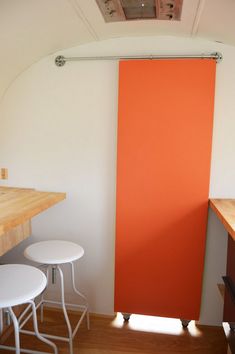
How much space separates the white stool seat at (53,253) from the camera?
173 centimetres

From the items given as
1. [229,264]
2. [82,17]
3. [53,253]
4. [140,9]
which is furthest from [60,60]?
[229,264]

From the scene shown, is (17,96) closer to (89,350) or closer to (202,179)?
(202,179)

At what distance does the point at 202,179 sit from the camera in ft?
6.84

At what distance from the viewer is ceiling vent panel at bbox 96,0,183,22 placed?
1.61 meters

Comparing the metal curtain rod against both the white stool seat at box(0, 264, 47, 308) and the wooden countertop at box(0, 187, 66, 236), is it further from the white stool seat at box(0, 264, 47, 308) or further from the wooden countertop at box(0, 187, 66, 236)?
the white stool seat at box(0, 264, 47, 308)

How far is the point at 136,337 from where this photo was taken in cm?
210

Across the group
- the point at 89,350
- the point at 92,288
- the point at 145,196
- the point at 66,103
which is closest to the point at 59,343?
the point at 89,350

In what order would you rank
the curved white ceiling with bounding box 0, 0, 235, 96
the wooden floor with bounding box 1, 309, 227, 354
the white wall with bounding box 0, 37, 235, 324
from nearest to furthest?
the curved white ceiling with bounding box 0, 0, 235, 96
the wooden floor with bounding box 1, 309, 227, 354
the white wall with bounding box 0, 37, 235, 324

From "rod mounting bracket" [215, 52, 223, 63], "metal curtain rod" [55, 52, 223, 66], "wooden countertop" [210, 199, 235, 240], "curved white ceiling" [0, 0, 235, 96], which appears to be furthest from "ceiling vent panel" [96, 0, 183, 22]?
"wooden countertop" [210, 199, 235, 240]

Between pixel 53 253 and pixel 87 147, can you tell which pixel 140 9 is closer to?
pixel 87 147

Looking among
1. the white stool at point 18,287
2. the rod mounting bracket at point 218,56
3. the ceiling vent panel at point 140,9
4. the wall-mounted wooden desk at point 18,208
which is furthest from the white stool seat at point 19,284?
the rod mounting bracket at point 218,56

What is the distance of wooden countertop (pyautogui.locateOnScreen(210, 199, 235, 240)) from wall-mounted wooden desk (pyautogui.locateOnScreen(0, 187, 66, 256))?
1.12 m

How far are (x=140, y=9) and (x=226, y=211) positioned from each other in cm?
136

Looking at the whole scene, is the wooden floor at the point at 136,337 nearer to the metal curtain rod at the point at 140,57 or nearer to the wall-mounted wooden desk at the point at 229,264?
the wall-mounted wooden desk at the point at 229,264
